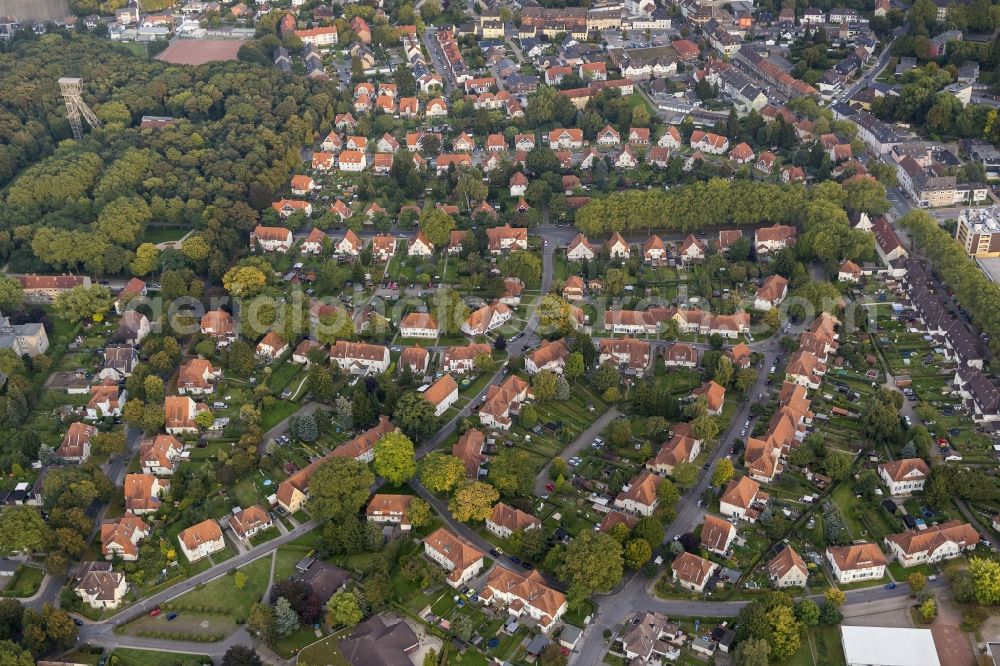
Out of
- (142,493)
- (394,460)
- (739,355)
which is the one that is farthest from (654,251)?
(142,493)

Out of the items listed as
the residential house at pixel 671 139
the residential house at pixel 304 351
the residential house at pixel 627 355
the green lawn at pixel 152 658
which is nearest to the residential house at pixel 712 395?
the residential house at pixel 627 355

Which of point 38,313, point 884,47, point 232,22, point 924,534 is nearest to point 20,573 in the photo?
point 38,313

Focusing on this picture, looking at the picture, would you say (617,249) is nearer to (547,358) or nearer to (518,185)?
(518,185)

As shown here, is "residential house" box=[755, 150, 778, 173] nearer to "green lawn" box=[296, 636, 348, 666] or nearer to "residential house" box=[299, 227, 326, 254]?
"residential house" box=[299, 227, 326, 254]

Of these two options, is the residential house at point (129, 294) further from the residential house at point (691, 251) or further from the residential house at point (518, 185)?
the residential house at point (691, 251)

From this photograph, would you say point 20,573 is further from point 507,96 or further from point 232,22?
point 232,22

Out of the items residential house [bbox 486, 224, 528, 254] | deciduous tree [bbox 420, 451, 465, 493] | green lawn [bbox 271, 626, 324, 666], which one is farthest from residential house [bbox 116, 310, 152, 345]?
green lawn [bbox 271, 626, 324, 666]
